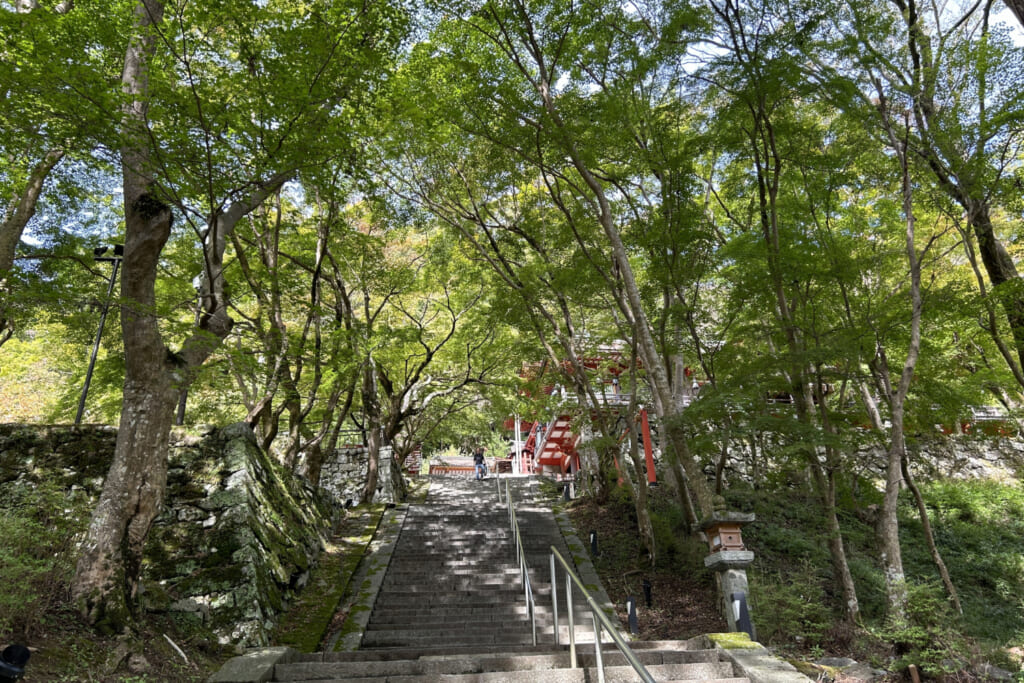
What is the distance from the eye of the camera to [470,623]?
754cm

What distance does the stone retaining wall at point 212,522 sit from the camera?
657 centimetres

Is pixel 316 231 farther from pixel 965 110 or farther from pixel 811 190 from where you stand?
pixel 965 110

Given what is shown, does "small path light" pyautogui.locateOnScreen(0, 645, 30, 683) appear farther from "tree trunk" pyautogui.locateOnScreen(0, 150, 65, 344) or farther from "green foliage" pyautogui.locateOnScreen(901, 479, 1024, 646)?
"green foliage" pyautogui.locateOnScreen(901, 479, 1024, 646)

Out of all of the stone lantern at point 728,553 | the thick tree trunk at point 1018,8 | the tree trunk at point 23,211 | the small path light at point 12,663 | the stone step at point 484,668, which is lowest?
the stone step at point 484,668

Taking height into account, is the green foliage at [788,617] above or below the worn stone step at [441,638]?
above

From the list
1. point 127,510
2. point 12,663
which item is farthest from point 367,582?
point 12,663

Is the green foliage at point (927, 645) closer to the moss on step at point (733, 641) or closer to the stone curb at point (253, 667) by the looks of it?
the moss on step at point (733, 641)

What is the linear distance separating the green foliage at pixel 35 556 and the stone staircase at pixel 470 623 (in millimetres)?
1719

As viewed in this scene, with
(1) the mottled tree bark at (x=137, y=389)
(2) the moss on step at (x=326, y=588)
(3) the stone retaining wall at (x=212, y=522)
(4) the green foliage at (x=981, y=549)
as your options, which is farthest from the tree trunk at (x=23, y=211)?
(4) the green foliage at (x=981, y=549)

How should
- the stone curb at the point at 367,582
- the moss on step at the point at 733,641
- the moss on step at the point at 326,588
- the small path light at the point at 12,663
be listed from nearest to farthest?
the small path light at the point at 12,663
the moss on step at the point at 733,641
the moss on step at the point at 326,588
the stone curb at the point at 367,582

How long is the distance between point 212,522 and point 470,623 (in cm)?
373

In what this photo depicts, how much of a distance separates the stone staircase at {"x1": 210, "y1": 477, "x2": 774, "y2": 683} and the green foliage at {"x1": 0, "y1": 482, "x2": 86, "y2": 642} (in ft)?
Answer: 5.64

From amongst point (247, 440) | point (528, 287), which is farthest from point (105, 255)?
point (528, 287)

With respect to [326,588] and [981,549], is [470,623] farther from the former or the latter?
[981,549]
